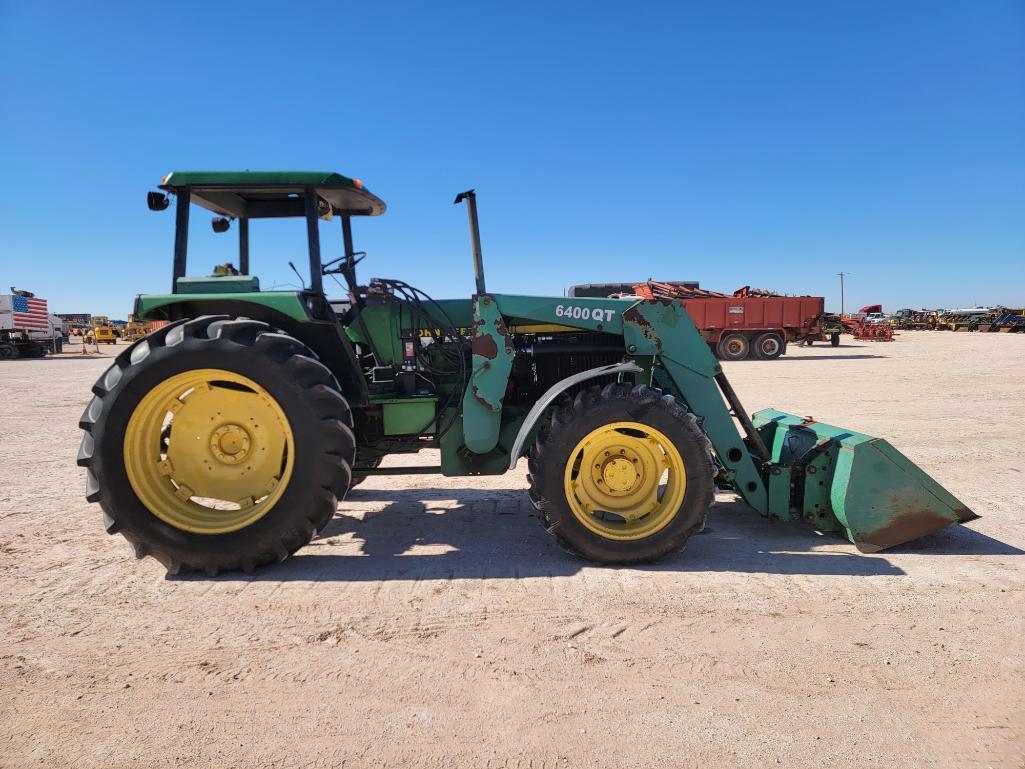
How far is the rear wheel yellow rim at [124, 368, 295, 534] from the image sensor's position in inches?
147

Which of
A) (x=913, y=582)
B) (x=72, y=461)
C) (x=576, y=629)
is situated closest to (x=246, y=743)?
(x=576, y=629)

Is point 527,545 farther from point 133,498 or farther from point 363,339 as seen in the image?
point 133,498

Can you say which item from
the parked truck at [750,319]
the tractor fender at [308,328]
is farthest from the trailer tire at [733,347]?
the tractor fender at [308,328]

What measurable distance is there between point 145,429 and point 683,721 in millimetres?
3412

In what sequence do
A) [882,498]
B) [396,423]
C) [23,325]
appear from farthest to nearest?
[23,325]
[396,423]
[882,498]

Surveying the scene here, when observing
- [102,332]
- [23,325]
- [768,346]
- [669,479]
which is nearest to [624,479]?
[669,479]

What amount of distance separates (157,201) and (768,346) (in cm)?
2418

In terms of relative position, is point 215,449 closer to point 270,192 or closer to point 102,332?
point 270,192

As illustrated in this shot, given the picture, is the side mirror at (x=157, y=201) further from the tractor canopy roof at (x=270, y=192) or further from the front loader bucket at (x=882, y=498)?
the front loader bucket at (x=882, y=498)

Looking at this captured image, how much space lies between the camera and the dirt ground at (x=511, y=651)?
7.06ft

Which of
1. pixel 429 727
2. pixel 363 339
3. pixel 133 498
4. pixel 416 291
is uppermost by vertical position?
pixel 416 291

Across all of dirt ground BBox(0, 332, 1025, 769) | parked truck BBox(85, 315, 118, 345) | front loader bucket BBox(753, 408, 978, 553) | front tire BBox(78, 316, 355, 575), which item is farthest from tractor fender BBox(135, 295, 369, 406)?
parked truck BBox(85, 315, 118, 345)

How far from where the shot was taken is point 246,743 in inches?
85.0

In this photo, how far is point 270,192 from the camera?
4180 mm
